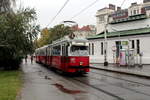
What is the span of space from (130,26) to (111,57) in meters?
6.04

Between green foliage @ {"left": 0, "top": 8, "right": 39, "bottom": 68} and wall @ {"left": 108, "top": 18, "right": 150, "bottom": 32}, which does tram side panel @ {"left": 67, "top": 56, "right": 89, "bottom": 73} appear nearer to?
green foliage @ {"left": 0, "top": 8, "right": 39, "bottom": 68}

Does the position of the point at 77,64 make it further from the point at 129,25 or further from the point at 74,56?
the point at 129,25

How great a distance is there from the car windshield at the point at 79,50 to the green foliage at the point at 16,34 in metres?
8.43

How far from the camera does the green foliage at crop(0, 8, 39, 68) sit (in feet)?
94.1

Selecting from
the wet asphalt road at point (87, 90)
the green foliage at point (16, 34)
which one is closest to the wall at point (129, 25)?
the green foliage at point (16, 34)

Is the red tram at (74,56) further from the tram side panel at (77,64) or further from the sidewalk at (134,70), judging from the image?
the sidewalk at (134,70)

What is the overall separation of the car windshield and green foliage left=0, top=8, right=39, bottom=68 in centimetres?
843

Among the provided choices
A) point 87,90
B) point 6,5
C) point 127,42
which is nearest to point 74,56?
point 87,90

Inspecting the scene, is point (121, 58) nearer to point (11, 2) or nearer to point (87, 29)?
point (11, 2)

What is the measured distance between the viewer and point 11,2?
28641 mm

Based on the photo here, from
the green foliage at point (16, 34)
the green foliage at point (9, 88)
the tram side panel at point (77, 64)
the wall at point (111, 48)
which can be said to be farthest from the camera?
the wall at point (111, 48)

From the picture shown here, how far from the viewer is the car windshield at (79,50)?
76.2ft

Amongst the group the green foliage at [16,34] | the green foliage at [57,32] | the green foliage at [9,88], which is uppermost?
the green foliage at [57,32]

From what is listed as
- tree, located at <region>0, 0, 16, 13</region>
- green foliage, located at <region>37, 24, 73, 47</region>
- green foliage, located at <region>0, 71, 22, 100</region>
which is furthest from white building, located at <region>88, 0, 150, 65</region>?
green foliage, located at <region>37, 24, 73, 47</region>
